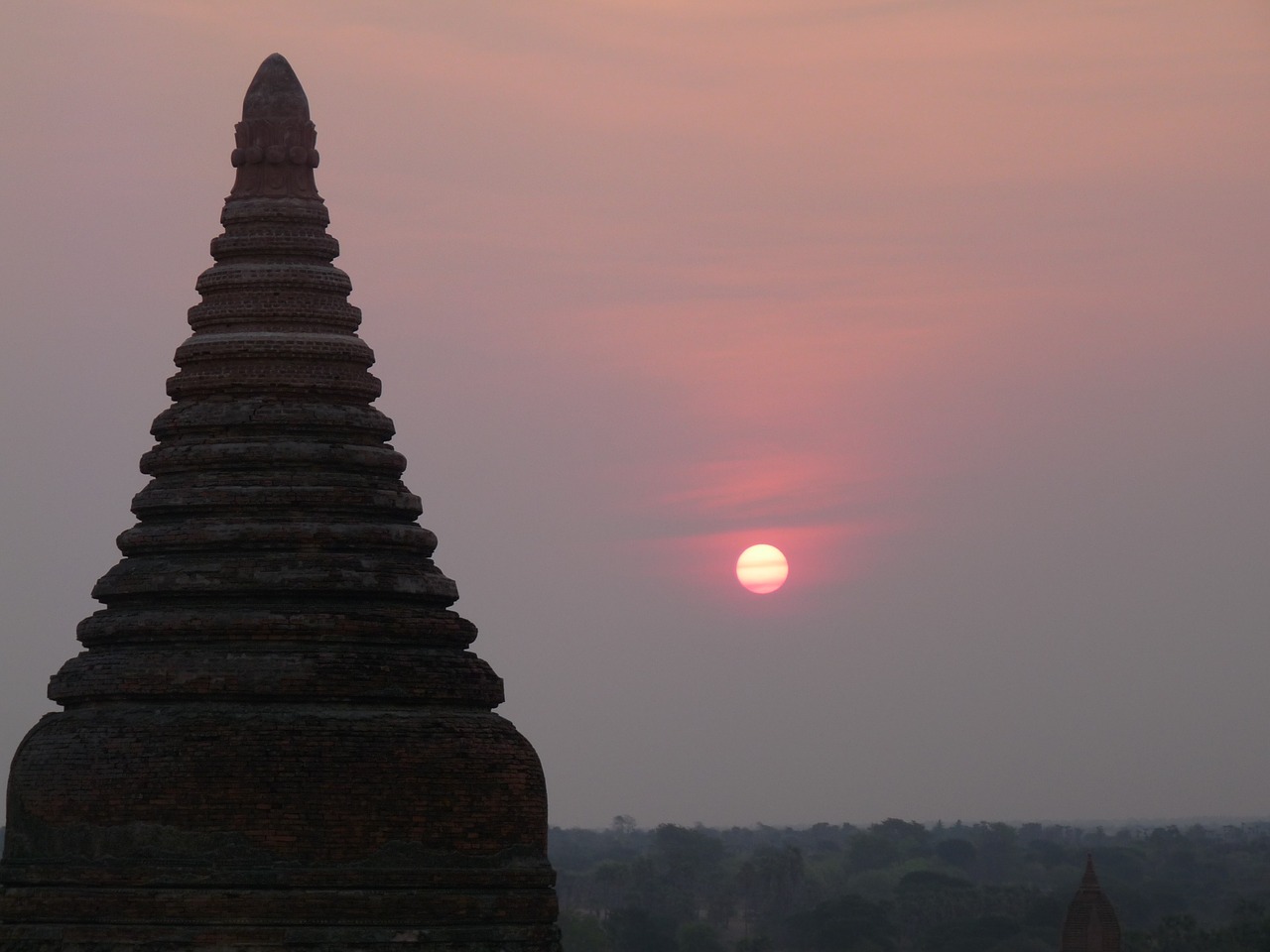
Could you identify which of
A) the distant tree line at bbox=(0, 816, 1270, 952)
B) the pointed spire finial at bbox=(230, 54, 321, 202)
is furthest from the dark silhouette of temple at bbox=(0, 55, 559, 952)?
the distant tree line at bbox=(0, 816, 1270, 952)

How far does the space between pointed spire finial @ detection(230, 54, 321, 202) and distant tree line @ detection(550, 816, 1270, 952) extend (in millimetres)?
70612

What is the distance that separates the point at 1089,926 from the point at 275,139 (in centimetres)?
4269

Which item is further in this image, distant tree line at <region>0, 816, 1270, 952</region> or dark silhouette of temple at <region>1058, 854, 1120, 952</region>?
distant tree line at <region>0, 816, 1270, 952</region>

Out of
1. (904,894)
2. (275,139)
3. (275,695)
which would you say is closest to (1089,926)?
(275,139)

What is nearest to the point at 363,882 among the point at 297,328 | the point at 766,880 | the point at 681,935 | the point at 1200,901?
the point at 297,328

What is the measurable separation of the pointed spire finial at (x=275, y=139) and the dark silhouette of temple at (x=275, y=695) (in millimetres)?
25

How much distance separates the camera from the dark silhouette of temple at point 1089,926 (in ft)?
217

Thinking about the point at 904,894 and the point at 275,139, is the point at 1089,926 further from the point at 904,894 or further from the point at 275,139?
the point at 904,894

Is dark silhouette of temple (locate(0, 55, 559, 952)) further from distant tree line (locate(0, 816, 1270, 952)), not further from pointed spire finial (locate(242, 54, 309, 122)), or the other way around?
distant tree line (locate(0, 816, 1270, 952))

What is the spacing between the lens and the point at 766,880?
139 metres

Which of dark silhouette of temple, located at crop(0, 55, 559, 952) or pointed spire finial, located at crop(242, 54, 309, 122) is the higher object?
pointed spire finial, located at crop(242, 54, 309, 122)

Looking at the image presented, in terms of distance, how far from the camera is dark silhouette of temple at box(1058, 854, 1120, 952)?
66062 millimetres

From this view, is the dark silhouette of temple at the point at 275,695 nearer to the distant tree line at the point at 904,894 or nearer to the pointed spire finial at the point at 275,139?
the pointed spire finial at the point at 275,139

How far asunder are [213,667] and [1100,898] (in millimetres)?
44498
